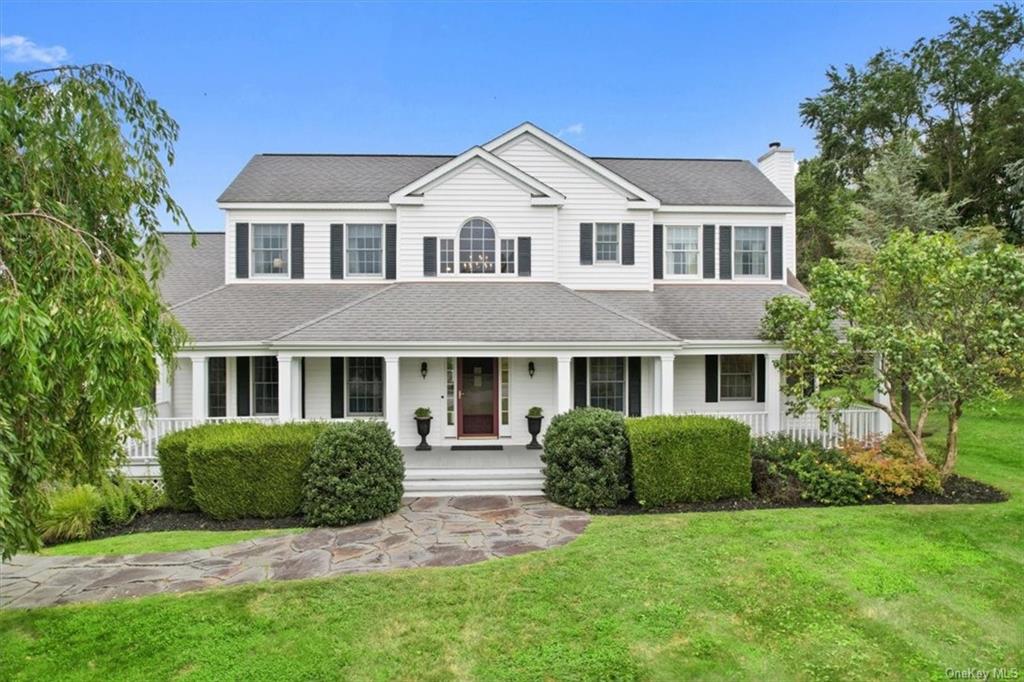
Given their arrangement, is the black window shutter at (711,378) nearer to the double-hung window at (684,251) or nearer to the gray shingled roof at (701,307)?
the gray shingled roof at (701,307)

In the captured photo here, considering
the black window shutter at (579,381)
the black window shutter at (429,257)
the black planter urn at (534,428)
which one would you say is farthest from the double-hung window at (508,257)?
the black planter urn at (534,428)

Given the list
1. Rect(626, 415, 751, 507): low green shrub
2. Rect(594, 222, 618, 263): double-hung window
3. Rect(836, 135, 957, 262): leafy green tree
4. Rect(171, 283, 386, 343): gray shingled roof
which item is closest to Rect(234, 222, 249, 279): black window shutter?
Rect(171, 283, 386, 343): gray shingled roof

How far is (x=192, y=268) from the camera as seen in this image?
53.5 feet

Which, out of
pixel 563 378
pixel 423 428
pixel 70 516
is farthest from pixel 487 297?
pixel 70 516

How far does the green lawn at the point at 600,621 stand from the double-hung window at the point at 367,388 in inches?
277

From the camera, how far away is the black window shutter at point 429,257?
1379cm

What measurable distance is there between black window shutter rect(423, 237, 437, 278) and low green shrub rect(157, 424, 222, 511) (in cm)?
636

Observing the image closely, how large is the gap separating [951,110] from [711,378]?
2894 cm

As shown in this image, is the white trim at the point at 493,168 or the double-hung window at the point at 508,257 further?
the double-hung window at the point at 508,257

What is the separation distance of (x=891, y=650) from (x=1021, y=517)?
5545 mm

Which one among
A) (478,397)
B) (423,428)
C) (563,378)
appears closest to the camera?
(563,378)

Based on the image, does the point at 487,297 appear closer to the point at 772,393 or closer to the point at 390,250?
the point at 390,250

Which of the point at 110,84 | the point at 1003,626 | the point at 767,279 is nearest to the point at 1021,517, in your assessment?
the point at 1003,626

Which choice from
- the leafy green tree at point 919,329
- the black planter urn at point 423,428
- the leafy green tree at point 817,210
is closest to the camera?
the leafy green tree at point 919,329
